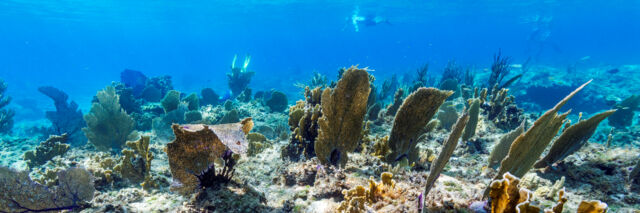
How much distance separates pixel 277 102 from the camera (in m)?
10.7

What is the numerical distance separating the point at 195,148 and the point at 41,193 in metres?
1.79

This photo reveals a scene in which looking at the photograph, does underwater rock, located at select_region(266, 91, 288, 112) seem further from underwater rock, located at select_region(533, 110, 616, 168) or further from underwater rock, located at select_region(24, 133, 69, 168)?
underwater rock, located at select_region(533, 110, 616, 168)

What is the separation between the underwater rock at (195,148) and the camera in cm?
231

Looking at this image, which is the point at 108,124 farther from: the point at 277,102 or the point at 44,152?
the point at 277,102

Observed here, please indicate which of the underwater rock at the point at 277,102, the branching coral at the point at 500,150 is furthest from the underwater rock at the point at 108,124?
the branching coral at the point at 500,150

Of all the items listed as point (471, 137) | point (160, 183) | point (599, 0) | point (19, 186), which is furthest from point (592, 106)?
point (599, 0)

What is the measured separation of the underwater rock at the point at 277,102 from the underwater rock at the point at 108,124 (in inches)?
184

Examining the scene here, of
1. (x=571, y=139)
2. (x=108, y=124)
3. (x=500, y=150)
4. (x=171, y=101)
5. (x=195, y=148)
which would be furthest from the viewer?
(x=171, y=101)

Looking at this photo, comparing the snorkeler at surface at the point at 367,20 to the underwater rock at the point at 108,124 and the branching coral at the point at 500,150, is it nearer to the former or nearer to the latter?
the underwater rock at the point at 108,124

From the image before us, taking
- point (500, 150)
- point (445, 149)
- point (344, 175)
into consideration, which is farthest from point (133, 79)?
point (445, 149)

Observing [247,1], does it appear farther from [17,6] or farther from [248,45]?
[248,45]

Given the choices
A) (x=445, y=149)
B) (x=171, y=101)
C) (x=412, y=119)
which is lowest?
(x=445, y=149)

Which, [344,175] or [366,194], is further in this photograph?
[344,175]

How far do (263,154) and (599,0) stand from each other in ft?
227
